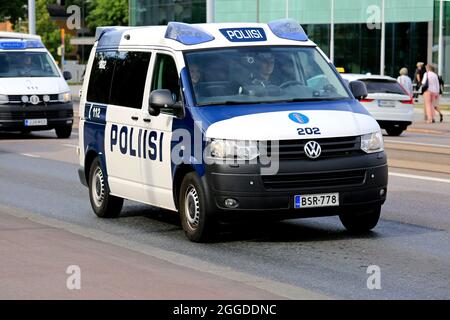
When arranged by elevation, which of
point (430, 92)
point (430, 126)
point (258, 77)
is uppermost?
point (258, 77)

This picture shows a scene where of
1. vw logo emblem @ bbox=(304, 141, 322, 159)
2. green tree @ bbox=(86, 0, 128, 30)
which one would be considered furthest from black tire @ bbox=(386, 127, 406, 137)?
green tree @ bbox=(86, 0, 128, 30)

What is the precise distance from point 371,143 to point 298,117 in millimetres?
742

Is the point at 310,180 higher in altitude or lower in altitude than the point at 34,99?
higher

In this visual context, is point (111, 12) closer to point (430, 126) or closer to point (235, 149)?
point (430, 126)

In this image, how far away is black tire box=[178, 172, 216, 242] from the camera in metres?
10.9

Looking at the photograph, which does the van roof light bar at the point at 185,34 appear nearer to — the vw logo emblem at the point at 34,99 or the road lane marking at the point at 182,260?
the road lane marking at the point at 182,260

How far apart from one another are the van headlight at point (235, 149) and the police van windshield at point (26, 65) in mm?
17057

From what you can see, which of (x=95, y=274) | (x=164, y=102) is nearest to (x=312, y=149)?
(x=164, y=102)

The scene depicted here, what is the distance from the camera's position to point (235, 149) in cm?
1067

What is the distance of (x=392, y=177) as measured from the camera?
57.4 feet

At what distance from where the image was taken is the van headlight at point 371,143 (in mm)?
11047

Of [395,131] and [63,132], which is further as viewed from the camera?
[395,131]

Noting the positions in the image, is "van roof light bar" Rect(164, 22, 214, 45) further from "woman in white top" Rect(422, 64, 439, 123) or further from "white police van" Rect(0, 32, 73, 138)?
"woman in white top" Rect(422, 64, 439, 123)

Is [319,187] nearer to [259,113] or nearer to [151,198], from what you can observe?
[259,113]
